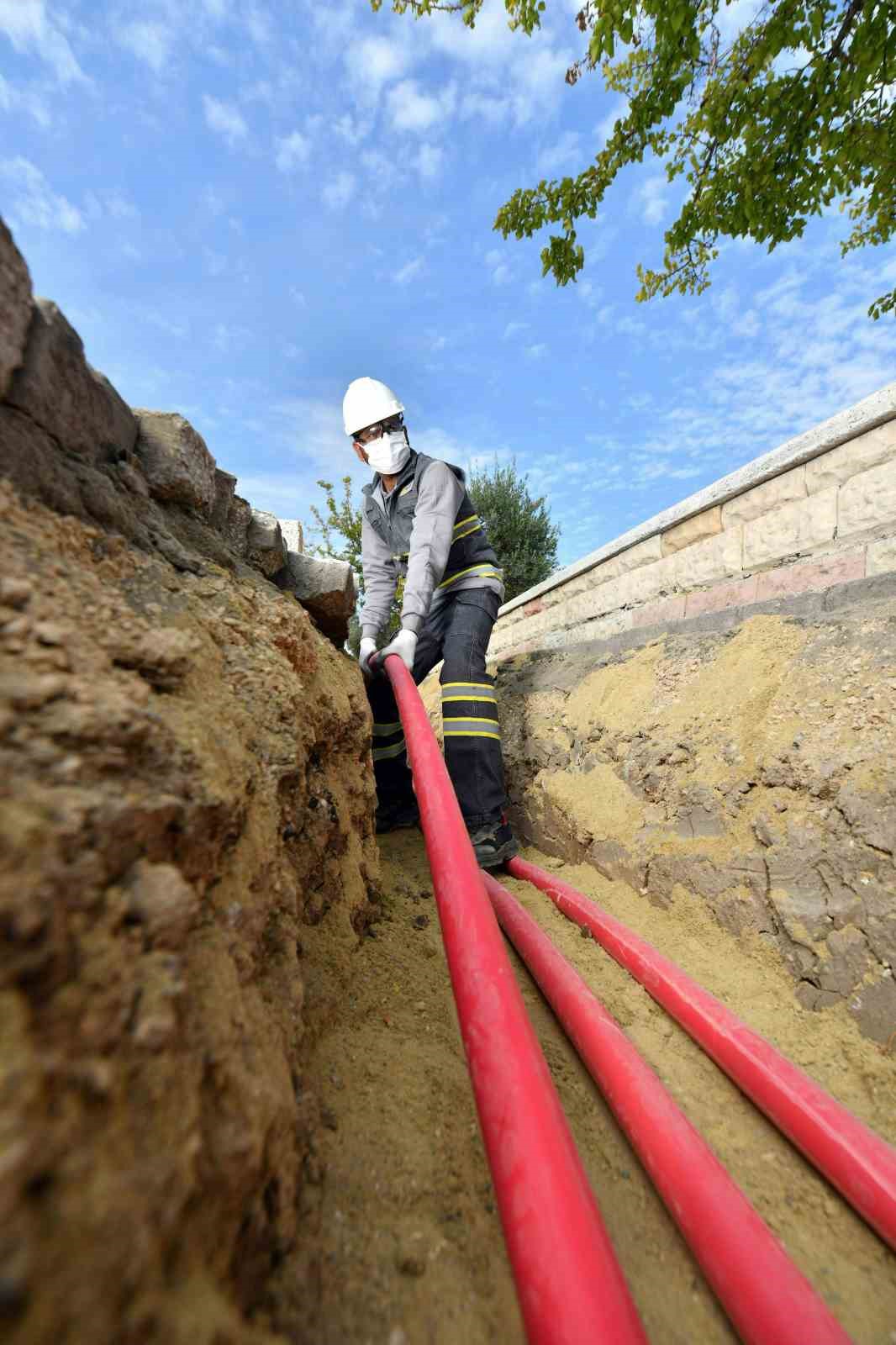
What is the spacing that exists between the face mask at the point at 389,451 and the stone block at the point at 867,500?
235 centimetres

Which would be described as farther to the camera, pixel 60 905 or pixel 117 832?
pixel 117 832

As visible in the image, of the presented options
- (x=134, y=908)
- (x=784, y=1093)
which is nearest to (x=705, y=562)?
(x=784, y=1093)

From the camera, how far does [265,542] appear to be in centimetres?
208

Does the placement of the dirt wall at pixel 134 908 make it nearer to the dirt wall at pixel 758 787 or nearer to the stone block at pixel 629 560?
the dirt wall at pixel 758 787

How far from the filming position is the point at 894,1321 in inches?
36.2

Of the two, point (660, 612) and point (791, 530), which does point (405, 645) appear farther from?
point (791, 530)

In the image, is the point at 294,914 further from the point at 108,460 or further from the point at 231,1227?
the point at 108,460

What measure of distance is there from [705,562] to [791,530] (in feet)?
1.87

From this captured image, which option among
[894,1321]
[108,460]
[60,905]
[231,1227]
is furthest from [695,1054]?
[108,460]

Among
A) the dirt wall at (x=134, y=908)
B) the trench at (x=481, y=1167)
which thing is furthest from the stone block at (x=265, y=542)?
the trench at (x=481, y=1167)

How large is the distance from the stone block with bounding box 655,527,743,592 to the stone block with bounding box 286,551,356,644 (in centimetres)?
234

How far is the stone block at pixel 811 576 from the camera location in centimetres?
251

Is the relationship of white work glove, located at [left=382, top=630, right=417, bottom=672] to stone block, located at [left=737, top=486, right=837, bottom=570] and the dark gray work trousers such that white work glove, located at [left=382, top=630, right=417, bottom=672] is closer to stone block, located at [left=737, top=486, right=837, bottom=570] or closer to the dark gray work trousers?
the dark gray work trousers

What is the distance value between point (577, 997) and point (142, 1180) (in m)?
1.23
